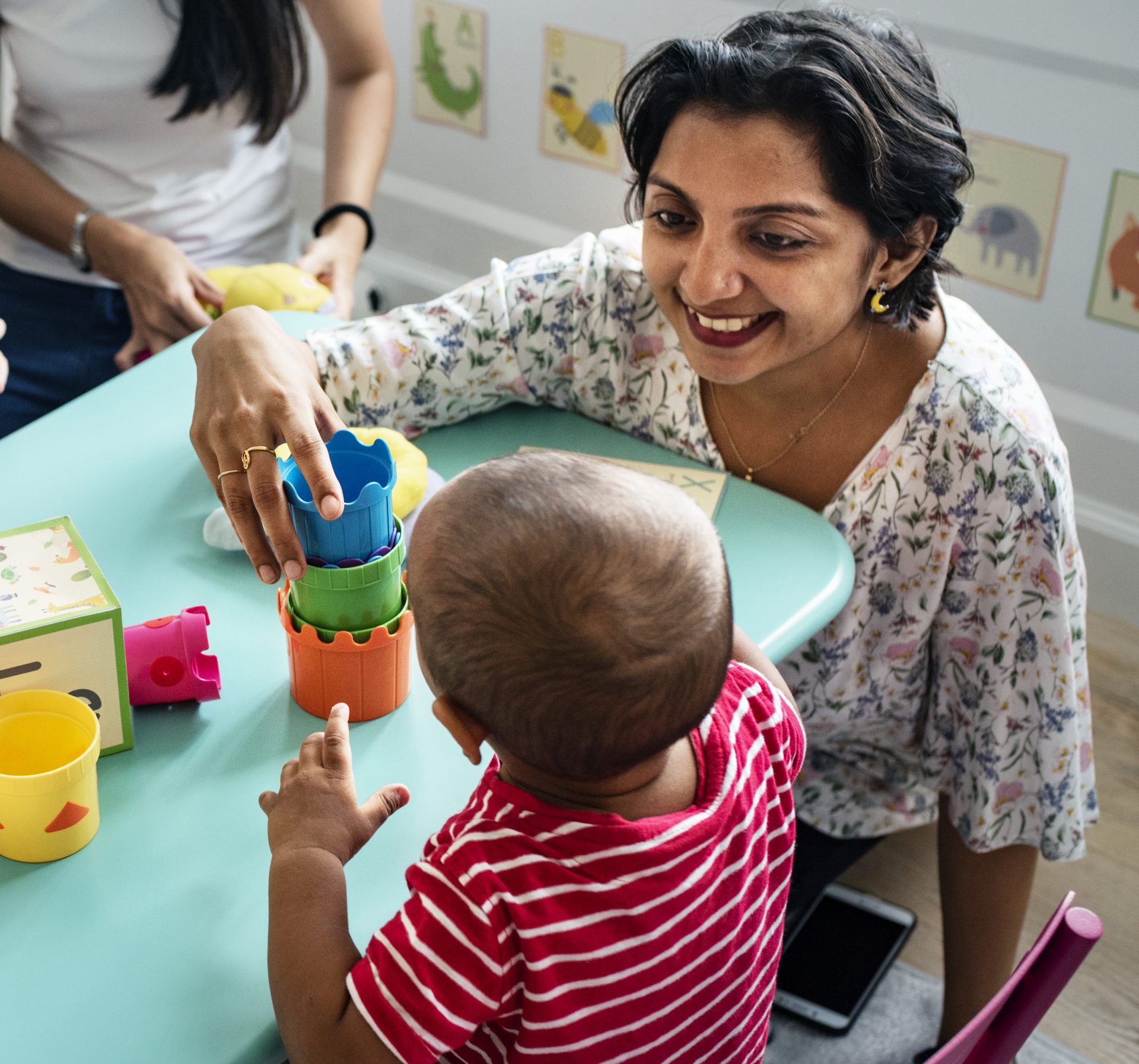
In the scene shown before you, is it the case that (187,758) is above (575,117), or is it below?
below

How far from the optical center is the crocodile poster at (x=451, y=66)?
8.00 ft

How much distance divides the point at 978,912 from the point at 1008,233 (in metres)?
1.09

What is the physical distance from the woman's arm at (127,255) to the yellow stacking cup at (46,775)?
857 millimetres

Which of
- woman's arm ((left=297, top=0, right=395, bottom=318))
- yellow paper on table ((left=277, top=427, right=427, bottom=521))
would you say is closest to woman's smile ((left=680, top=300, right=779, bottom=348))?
yellow paper on table ((left=277, top=427, right=427, bottom=521))

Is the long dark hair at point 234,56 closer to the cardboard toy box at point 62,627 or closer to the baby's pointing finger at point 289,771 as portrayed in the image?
the cardboard toy box at point 62,627

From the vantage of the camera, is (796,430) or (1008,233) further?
(1008,233)

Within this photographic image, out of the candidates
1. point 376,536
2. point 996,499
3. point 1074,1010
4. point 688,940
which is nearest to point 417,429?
point 376,536

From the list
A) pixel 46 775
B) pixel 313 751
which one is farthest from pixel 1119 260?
pixel 46 775

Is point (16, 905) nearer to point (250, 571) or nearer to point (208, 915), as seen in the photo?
point (208, 915)

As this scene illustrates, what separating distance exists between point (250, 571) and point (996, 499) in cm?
70

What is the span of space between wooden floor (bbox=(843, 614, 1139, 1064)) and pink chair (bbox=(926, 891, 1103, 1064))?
97 centimetres

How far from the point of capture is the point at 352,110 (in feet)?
6.40

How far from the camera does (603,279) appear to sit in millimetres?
1339

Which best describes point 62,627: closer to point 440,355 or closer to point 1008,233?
point 440,355
